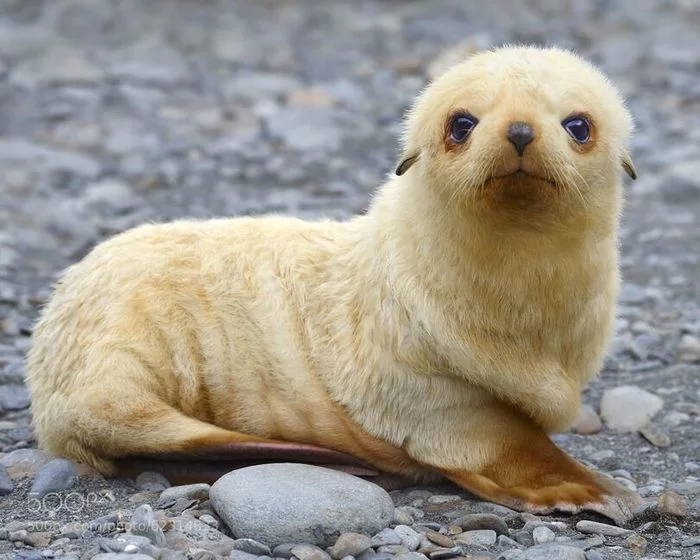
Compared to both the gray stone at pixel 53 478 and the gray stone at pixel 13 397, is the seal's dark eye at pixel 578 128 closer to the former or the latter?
the gray stone at pixel 53 478

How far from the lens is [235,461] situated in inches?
183

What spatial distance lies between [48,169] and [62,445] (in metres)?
5.07

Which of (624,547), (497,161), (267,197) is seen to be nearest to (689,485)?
(624,547)

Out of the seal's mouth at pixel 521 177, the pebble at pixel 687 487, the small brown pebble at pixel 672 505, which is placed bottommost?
the small brown pebble at pixel 672 505

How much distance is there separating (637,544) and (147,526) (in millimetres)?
1644

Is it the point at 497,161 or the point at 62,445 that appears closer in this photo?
the point at 497,161

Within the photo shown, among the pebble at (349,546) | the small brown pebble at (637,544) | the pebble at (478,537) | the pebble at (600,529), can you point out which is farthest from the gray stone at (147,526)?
the small brown pebble at (637,544)

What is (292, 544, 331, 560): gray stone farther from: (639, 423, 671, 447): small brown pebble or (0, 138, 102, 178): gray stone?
(0, 138, 102, 178): gray stone

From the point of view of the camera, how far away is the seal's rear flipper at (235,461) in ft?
15.1

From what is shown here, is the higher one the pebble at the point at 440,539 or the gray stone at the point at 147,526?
the pebble at the point at 440,539

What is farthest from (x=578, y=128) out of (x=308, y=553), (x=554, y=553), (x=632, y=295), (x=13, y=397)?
(x=632, y=295)

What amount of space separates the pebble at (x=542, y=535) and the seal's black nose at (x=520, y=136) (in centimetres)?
130

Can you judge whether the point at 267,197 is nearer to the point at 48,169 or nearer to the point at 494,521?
the point at 48,169

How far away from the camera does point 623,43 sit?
1324 cm
